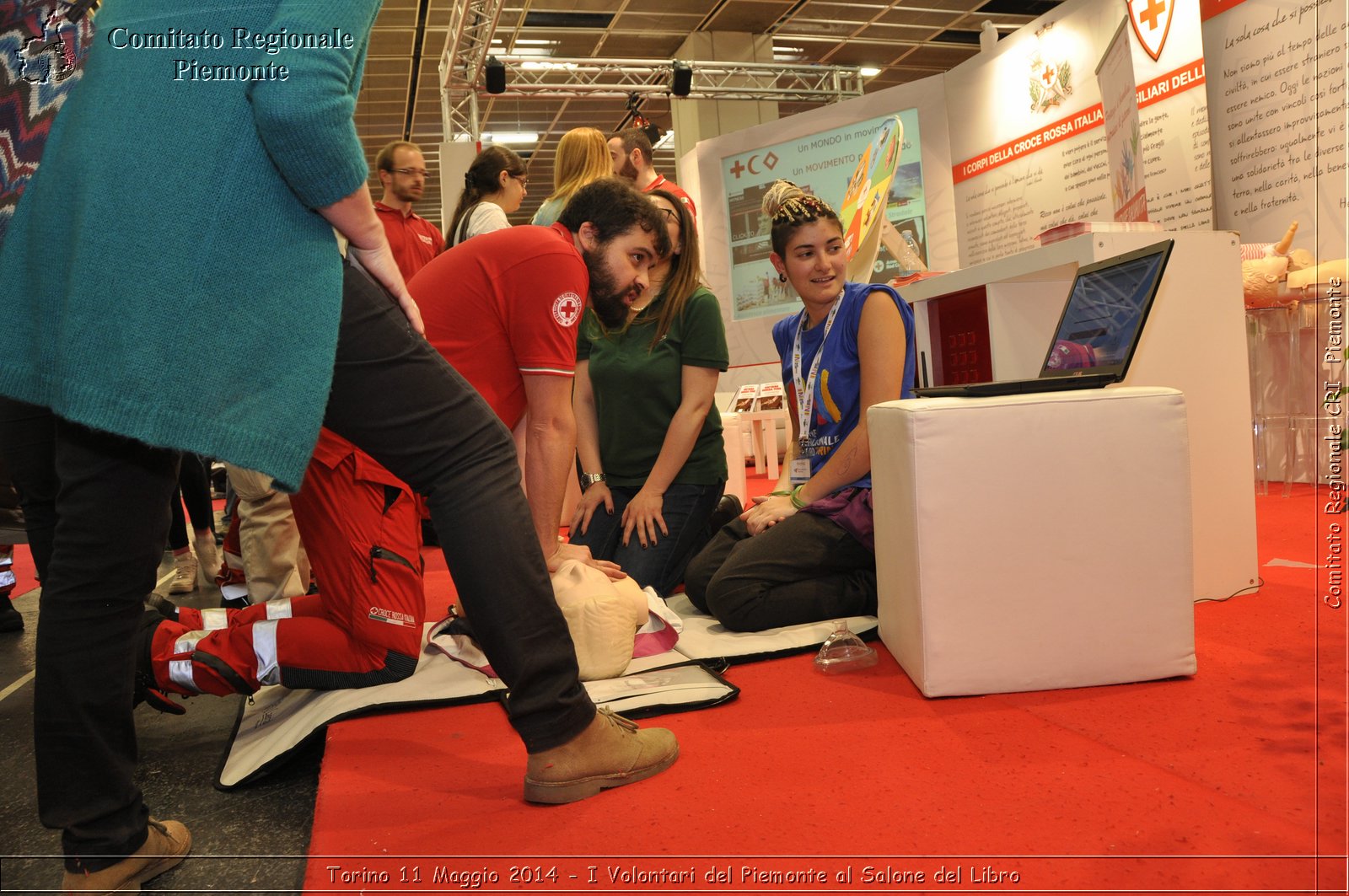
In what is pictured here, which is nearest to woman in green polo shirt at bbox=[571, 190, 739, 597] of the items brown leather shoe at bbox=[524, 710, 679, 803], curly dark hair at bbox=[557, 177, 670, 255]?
curly dark hair at bbox=[557, 177, 670, 255]

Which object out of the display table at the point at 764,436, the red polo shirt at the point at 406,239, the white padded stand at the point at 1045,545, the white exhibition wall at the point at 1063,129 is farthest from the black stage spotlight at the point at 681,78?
the white padded stand at the point at 1045,545

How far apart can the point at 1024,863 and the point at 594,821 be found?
1.66 feet

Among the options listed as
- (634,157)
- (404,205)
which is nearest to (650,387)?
(634,157)

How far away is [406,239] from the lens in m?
4.04

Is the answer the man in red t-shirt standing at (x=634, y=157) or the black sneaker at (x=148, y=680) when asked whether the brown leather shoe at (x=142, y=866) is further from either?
the man in red t-shirt standing at (x=634, y=157)

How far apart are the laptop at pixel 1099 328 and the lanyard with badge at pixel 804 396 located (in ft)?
1.48

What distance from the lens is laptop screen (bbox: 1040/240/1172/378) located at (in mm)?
1802

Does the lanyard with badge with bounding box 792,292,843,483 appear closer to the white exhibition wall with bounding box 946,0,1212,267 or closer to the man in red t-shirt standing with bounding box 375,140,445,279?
the man in red t-shirt standing with bounding box 375,140,445,279

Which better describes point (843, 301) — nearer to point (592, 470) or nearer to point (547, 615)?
point (592, 470)

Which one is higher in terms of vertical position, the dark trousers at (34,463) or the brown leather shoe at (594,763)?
the dark trousers at (34,463)

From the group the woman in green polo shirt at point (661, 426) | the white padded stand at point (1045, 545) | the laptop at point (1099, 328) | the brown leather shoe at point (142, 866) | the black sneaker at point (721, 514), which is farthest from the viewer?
the black sneaker at point (721, 514)

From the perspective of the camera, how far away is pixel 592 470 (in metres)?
2.94

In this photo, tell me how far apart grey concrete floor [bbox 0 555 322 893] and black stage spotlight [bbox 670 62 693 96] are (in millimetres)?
7966

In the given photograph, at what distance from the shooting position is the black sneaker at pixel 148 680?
1.78m
